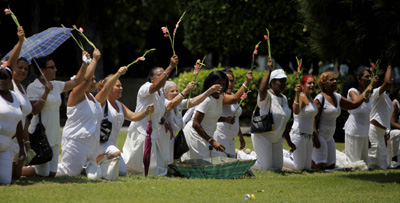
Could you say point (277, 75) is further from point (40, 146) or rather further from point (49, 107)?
point (40, 146)

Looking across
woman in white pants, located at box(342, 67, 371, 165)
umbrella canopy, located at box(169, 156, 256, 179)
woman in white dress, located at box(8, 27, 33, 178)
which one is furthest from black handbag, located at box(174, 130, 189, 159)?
woman in white pants, located at box(342, 67, 371, 165)

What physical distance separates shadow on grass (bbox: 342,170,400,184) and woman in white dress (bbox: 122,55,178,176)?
330 cm

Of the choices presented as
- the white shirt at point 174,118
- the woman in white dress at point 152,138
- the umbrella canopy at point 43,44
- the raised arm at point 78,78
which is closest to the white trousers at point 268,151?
the white shirt at point 174,118

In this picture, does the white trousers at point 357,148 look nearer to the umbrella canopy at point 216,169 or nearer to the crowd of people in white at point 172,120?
the crowd of people in white at point 172,120

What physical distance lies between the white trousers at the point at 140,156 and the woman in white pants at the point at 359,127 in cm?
418

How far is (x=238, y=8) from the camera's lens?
20625 mm

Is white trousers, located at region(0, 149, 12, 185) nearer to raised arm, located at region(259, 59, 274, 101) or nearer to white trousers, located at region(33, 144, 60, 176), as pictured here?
white trousers, located at region(33, 144, 60, 176)

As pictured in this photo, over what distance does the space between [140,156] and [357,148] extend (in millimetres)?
4714

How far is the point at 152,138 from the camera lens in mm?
10555

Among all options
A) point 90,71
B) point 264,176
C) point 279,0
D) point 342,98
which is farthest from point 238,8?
point 90,71

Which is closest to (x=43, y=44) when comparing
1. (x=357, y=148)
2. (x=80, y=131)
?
(x=80, y=131)

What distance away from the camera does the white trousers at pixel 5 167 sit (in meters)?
8.41

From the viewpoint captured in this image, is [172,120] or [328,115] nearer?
[172,120]

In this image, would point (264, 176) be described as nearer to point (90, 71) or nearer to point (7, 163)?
point (90, 71)
